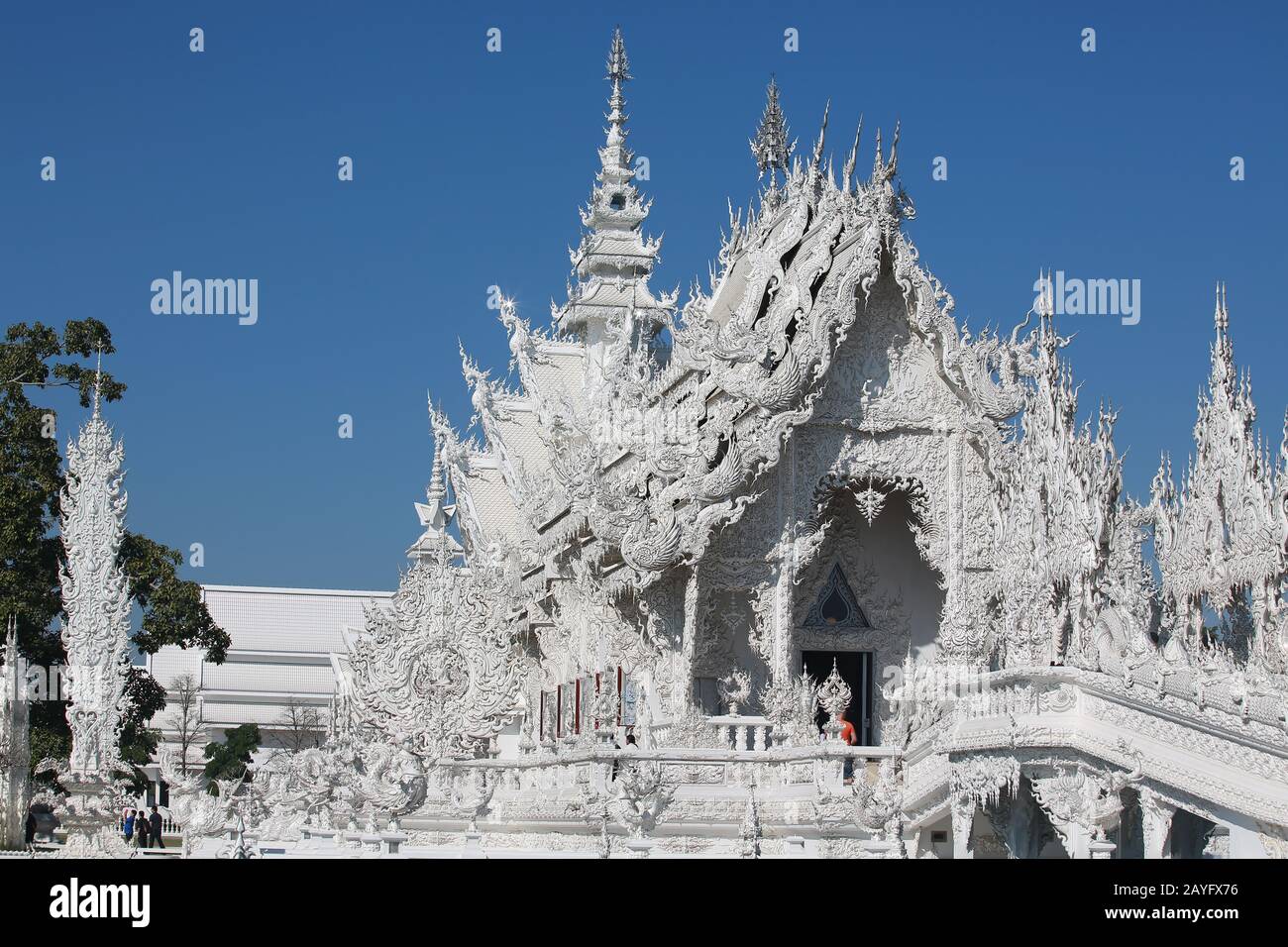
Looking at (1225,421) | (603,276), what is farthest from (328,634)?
(1225,421)

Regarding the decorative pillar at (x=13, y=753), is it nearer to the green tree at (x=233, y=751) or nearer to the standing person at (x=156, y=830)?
the standing person at (x=156, y=830)

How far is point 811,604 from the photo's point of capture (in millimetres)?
22578

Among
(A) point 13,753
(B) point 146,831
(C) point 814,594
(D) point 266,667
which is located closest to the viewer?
(A) point 13,753

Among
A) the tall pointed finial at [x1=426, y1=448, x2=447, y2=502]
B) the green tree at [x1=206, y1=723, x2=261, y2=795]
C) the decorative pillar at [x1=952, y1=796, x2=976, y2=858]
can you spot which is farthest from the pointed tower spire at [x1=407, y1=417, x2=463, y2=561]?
the decorative pillar at [x1=952, y1=796, x2=976, y2=858]

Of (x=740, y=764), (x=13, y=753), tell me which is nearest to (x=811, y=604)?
(x=740, y=764)

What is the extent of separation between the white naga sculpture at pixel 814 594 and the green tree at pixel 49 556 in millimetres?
2918

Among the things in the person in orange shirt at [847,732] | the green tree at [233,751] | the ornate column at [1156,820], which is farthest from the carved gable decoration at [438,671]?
the green tree at [233,751]

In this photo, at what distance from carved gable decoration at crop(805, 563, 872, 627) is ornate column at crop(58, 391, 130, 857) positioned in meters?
8.10

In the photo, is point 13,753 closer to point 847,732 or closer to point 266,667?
point 847,732

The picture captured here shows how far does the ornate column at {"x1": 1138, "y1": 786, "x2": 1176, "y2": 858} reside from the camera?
14.0 m

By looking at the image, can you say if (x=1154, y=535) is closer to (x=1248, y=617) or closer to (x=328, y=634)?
(x=1248, y=617)

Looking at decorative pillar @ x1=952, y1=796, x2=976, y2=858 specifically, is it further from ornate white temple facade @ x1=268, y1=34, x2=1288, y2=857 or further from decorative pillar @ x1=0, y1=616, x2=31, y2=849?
decorative pillar @ x1=0, y1=616, x2=31, y2=849

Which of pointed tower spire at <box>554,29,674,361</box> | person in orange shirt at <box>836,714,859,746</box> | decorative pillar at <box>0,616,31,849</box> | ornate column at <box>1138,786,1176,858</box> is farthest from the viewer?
pointed tower spire at <box>554,29,674,361</box>

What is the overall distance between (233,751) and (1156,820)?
106 ft
